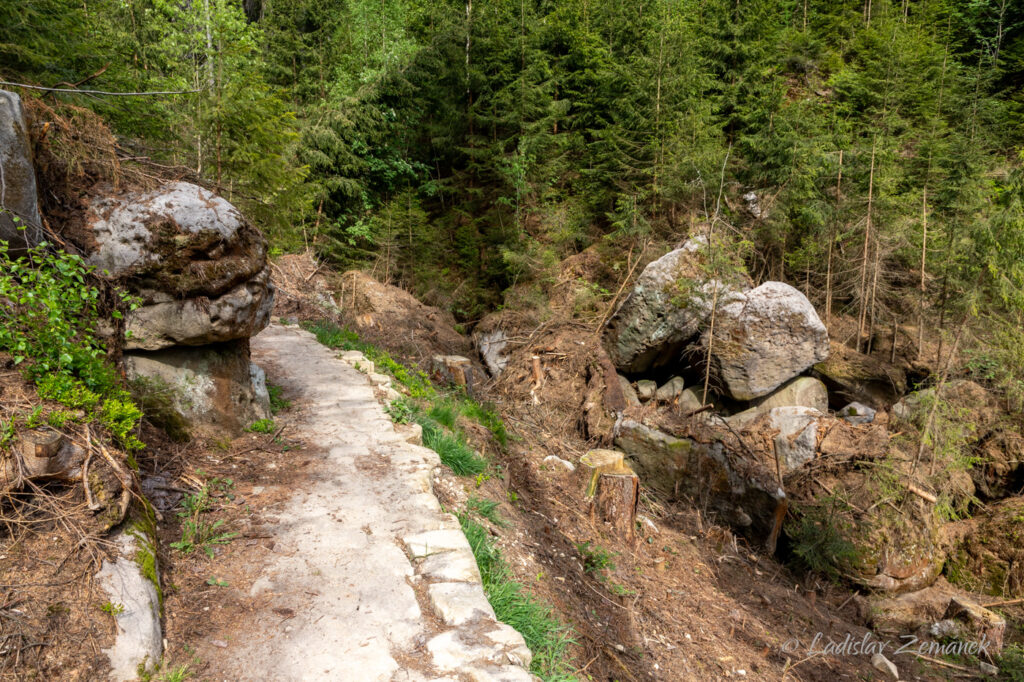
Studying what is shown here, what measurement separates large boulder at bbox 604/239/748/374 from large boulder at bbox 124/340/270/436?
7.74m

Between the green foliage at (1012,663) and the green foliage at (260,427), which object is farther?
the green foliage at (1012,663)

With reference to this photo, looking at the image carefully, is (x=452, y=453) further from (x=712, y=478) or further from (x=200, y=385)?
(x=712, y=478)

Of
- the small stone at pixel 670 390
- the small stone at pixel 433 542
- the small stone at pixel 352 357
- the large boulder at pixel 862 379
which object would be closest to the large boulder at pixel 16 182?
the small stone at pixel 433 542

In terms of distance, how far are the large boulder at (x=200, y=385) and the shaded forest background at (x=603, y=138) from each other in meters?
4.24

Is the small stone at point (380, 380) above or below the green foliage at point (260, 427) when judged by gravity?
below

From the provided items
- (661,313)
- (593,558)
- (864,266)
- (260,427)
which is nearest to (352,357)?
(260,427)

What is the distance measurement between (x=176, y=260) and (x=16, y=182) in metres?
0.93

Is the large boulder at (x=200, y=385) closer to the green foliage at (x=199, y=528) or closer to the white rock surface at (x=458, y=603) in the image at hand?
the green foliage at (x=199, y=528)

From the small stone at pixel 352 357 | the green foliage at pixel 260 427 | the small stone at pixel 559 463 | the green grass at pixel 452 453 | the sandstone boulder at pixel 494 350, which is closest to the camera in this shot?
the green foliage at pixel 260 427

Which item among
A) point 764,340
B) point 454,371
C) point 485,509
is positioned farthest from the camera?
point 764,340

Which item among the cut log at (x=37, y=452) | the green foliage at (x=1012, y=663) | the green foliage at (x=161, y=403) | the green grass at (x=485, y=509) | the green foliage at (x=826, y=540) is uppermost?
the cut log at (x=37, y=452)

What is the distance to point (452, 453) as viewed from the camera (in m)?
4.88

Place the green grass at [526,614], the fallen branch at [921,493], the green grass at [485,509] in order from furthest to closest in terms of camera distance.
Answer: the fallen branch at [921,493] < the green grass at [485,509] < the green grass at [526,614]

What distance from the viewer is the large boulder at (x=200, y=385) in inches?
151
